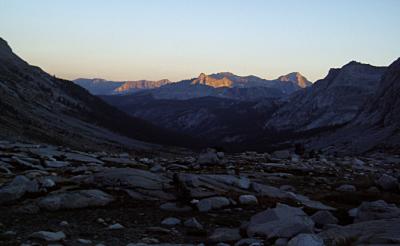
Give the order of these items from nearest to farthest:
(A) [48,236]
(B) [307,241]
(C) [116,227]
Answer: (B) [307,241] < (A) [48,236] < (C) [116,227]

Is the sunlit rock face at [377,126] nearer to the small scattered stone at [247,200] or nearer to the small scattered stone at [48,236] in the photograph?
the small scattered stone at [247,200]

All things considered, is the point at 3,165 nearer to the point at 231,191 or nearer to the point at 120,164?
the point at 120,164

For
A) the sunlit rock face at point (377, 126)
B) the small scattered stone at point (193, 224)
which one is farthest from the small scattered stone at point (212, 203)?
the sunlit rock face at point (377, 126)

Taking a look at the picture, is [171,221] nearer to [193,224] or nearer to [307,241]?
[193,224]

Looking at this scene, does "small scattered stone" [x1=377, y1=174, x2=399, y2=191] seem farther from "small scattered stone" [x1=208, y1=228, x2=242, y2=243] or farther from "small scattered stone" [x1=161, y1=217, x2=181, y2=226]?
"small scattered stone" [x1=161, y1=217, x2=181, y2=226]

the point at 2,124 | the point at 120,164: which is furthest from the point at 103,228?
the point at 2,124

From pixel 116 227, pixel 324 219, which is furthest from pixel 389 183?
pixel 116 227

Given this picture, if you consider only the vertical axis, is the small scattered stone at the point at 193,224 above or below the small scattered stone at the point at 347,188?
below

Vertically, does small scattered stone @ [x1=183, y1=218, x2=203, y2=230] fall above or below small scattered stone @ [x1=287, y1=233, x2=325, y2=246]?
below

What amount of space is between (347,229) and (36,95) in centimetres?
19065

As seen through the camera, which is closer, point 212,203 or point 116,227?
point 116,227

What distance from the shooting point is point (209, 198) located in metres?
25.1

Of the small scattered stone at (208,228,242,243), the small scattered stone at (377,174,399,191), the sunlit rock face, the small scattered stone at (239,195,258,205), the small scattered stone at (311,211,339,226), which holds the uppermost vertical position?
the sunlit rock face

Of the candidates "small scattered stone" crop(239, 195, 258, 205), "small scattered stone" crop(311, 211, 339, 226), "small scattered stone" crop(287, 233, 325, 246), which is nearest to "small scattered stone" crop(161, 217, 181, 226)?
"small scattered stone" crop(239, 195, 258, 205)
